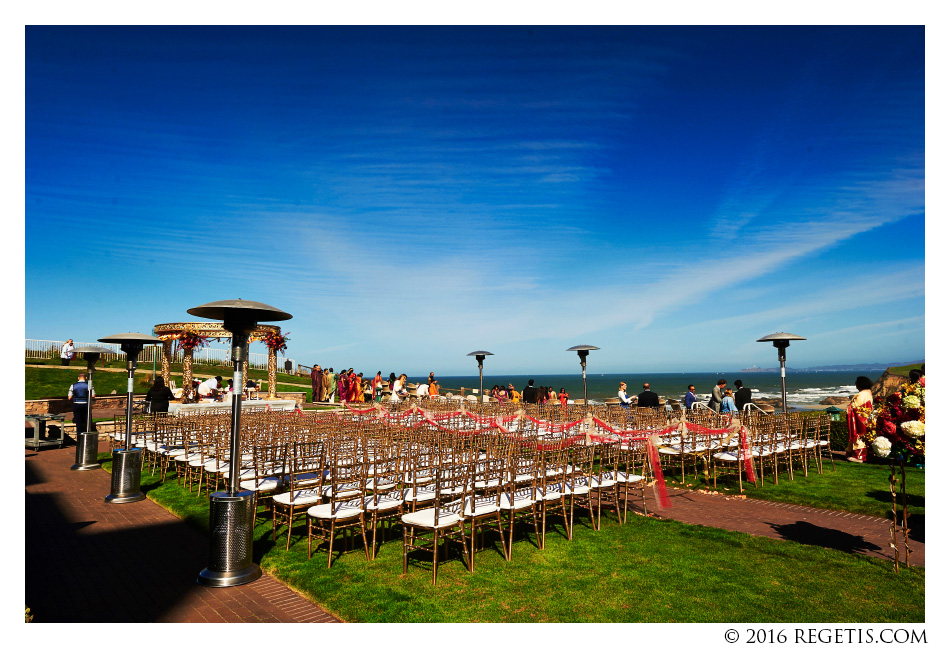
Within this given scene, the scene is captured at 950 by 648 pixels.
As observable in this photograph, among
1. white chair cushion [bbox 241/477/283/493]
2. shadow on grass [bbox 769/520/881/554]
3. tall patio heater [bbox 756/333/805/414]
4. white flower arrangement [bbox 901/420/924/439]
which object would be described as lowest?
shadow on grass [bbox 769/520/881/554]

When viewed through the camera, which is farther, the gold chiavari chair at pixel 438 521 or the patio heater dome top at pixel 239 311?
the patio heater dome top at pixel 239 311

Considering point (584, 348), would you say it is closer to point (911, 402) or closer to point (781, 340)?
point (781, 340)

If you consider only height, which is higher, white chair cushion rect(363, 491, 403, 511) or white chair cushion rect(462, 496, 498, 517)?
white chair cushion rect(462, 496, 498, 517)

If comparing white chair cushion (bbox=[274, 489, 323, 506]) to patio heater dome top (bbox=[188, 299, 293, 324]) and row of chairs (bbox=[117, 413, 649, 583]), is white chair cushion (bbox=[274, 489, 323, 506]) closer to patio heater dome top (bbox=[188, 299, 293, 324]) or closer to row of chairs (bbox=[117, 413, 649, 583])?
row of chairs (bbox=[117, 413, 649, 583])

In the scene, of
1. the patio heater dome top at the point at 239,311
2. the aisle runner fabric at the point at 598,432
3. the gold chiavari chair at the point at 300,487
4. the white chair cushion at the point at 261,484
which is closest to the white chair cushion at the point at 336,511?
the gold chiavari chair at the point at 300,487

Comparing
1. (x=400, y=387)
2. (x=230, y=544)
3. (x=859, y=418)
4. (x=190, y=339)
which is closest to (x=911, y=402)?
(x=859, y=418)

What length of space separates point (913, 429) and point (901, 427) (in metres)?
0.15

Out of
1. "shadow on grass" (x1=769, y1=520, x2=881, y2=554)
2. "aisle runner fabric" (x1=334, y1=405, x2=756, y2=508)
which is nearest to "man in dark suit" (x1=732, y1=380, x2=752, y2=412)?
"aisle runner fabric" (x1=334, y1=405, x2=756, y2=508)

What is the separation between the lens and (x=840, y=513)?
23.6ft

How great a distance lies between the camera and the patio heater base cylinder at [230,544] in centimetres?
475

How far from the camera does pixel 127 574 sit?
16.2 ft

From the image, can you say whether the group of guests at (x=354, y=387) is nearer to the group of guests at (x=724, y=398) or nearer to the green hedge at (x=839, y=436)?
the group of guests at (x=724, y=398)

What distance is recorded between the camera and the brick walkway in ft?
13.6
